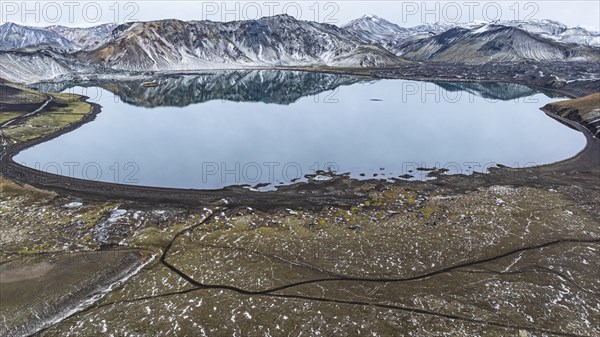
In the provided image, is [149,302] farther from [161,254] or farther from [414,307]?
[414,307]

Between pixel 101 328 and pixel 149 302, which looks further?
pixel 149 302

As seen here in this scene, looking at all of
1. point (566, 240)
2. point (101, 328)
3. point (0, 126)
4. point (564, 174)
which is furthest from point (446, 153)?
point (0, 126)

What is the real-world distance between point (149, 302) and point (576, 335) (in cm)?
3147

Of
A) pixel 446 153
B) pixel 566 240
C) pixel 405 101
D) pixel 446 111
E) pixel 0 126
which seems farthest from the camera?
pixel 405 101

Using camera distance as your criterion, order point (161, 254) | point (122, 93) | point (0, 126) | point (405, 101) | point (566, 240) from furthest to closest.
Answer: point (122, 93) → point (405, 101) → point (0, 126) → point (566, 240) → point (161, 254)

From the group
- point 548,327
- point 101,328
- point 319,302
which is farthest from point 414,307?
point 101,328

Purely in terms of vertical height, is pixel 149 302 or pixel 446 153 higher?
pixel 446 153

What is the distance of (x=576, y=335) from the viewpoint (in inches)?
1041

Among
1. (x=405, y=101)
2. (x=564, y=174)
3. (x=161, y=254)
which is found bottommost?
(x=161, y=254)

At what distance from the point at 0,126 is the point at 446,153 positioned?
321 feet

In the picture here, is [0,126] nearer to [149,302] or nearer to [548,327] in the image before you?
[149,302]

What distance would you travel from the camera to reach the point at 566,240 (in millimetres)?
39469

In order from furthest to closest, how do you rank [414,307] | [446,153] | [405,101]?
1. [405,101]
2. [446,153]
3. [414,307]

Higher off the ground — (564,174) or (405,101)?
(405,101)
